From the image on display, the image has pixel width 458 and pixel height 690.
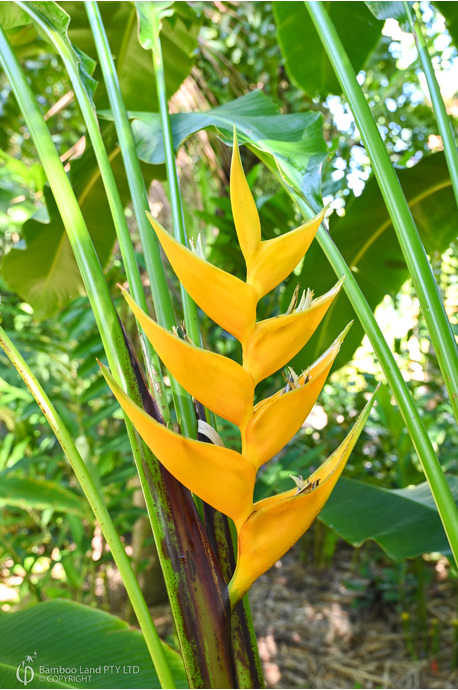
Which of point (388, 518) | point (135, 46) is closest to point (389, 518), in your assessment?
point (388, 518)

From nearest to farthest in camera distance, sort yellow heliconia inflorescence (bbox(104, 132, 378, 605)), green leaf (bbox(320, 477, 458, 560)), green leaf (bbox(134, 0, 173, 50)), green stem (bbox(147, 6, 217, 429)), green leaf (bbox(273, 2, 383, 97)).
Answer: yellow heliconia inflorescence (bbox(104, 132, 378, 605)), green stem (bbox(147, 6, 217, 429)), green leaf (bbox(134, 0, 173, 50)), green leaf (bbox(320, 477, 458, 560)), green leaf (bbox(273, 2, 383, 97))

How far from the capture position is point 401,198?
1.15ft

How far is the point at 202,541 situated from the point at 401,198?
10.3 inches

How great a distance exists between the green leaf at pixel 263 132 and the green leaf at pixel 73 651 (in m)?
0.39

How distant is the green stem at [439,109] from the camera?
0.42 m

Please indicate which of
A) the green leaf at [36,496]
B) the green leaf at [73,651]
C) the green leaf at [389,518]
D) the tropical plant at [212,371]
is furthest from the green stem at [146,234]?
the green leaf at [36,496]

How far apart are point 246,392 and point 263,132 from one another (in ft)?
1.10

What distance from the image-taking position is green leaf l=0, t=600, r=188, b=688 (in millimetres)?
380

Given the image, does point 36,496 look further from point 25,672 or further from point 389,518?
point 389,518

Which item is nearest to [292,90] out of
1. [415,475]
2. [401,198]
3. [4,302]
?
[4,302]

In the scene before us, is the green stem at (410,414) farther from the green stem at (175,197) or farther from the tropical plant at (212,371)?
the green stem at (175,197)

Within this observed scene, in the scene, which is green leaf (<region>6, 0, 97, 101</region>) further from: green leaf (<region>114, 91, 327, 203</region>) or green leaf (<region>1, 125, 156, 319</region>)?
green leaf (<region>1, 125, 156, 319</region>)

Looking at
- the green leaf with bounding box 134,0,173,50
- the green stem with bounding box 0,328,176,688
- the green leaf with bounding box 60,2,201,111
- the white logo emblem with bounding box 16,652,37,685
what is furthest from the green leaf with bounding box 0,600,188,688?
the green leaf with bounding box 60,2,201,111

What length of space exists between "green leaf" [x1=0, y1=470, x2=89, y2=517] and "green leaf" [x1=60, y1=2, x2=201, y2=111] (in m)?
0.61
